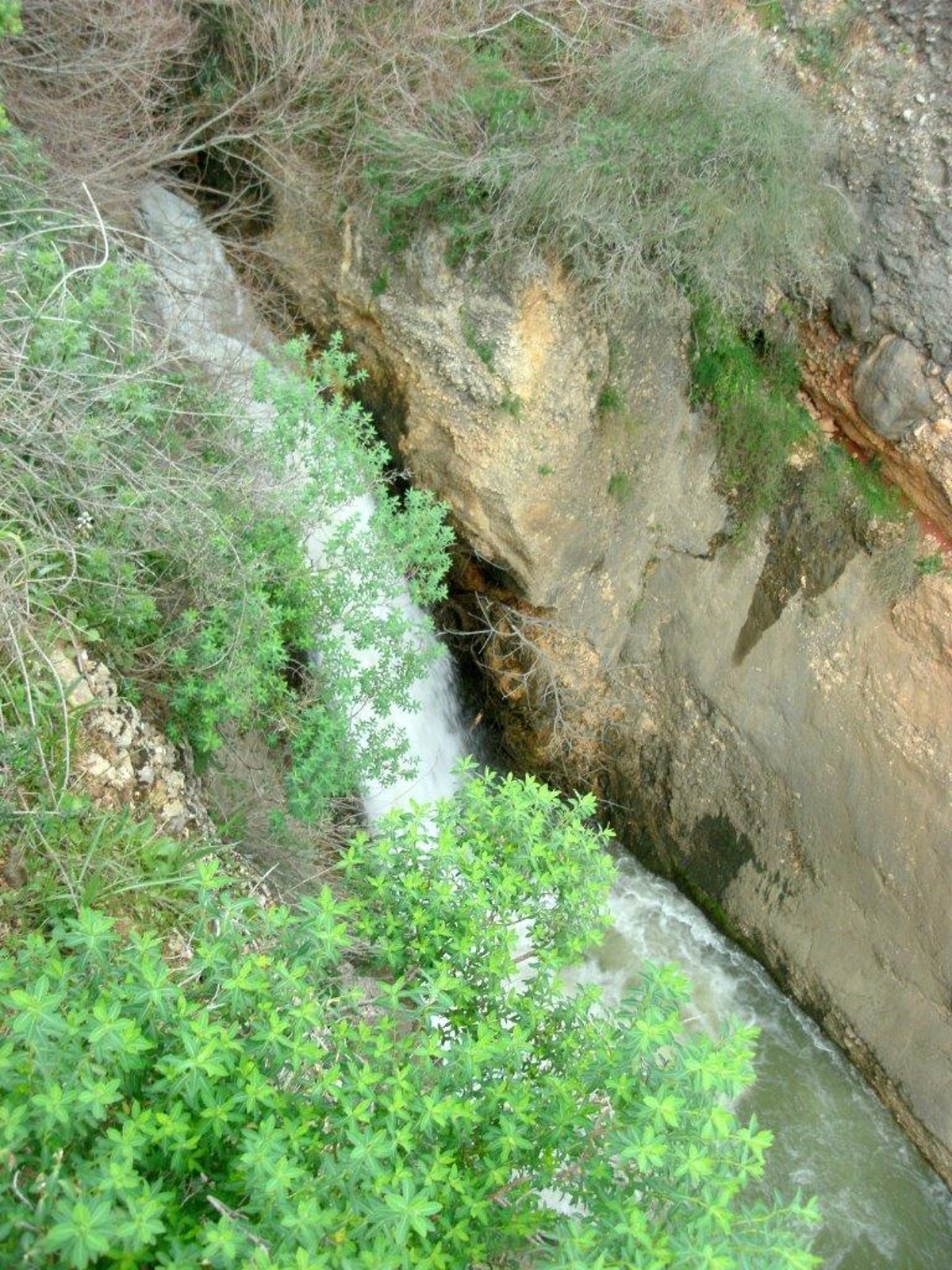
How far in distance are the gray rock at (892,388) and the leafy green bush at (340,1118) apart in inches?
174

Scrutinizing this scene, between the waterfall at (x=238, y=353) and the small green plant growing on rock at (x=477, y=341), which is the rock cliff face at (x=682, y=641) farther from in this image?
the waterfall at (x=238, y=353)

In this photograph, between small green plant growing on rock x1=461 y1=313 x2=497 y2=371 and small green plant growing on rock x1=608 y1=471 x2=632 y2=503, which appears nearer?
small green plant growing on rock x1=461 y1=313 x2=497 y2=371

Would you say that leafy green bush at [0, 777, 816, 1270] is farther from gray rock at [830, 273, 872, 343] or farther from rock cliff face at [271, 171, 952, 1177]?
gray rock at [830, 273, 872, 343]

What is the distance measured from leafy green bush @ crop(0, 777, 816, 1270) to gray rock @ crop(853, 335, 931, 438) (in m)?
4.42

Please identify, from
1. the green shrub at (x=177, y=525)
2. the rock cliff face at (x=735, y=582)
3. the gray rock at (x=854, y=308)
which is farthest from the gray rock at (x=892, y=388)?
the green shrub at (x=177, y=525)

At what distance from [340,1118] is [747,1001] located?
4.99m

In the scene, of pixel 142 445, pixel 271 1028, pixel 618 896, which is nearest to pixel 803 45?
pixel 142 445

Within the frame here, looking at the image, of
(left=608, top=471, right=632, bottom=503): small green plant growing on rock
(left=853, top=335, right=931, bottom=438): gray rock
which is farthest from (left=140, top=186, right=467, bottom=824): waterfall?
(left=853, top=335, right=931, bottom=438): gray rock

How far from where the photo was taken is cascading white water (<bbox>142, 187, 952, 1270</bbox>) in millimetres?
5449

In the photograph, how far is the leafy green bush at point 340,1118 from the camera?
6.01 ft

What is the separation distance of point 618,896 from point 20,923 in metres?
4.57

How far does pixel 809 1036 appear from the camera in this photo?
20.6 ft

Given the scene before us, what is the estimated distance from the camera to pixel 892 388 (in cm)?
562

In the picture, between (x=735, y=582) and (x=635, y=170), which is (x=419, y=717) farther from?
(x=635, y=170)
